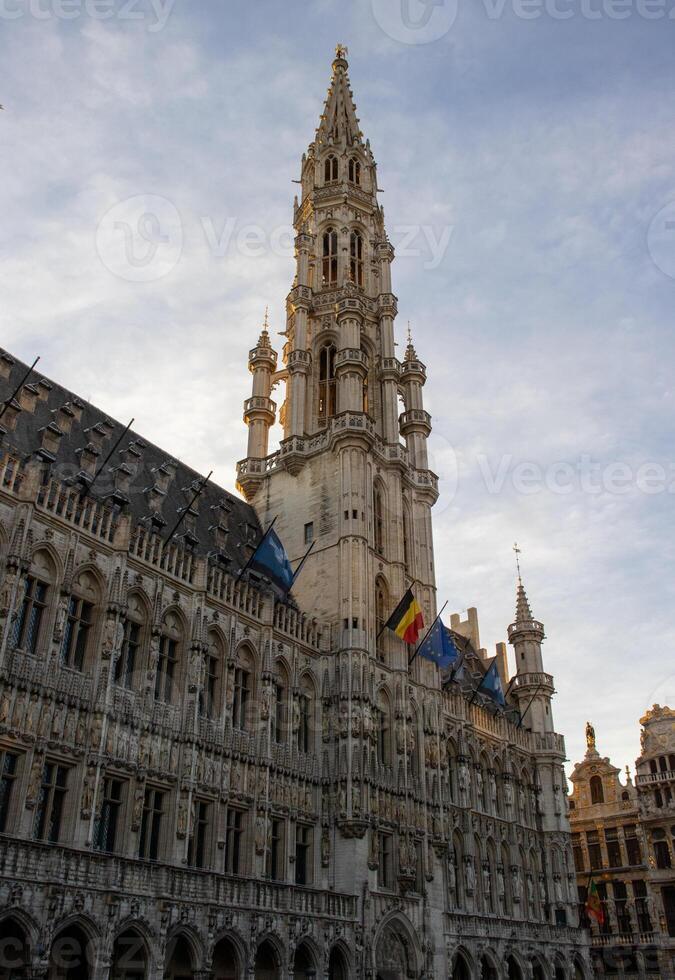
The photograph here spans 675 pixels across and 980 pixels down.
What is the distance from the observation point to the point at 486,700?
58250 mm

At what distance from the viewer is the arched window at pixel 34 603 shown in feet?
93.6

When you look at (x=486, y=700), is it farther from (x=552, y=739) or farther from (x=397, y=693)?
(x=397, y=693)

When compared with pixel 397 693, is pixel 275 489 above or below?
above

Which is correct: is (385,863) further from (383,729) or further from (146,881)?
(146,881)

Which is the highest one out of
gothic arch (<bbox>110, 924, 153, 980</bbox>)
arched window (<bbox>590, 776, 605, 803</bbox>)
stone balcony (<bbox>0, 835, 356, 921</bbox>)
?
arched window (<bbox>590, 776, 605, 803</bbox>)

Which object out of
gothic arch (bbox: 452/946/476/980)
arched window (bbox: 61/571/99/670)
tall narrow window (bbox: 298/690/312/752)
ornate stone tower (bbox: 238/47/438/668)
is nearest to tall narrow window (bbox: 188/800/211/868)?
tall narrow window (bbox: 298/690/312/752)

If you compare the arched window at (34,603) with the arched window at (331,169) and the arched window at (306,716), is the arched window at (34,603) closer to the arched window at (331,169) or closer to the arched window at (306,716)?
the arched window at (306,716)

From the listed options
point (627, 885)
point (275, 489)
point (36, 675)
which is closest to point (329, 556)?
point (275, 489)

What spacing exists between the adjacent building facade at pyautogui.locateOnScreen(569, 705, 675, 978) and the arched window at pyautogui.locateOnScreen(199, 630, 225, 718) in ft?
114

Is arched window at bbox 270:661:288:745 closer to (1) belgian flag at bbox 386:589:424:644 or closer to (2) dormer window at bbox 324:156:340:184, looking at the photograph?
(1) belgian flag at bbox 386:589:424:644

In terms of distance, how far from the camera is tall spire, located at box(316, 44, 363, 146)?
214 feet

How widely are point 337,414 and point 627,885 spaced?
41603 mm

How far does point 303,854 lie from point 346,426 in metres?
21.0

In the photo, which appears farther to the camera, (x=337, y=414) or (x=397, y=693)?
(x=337, y=414)
